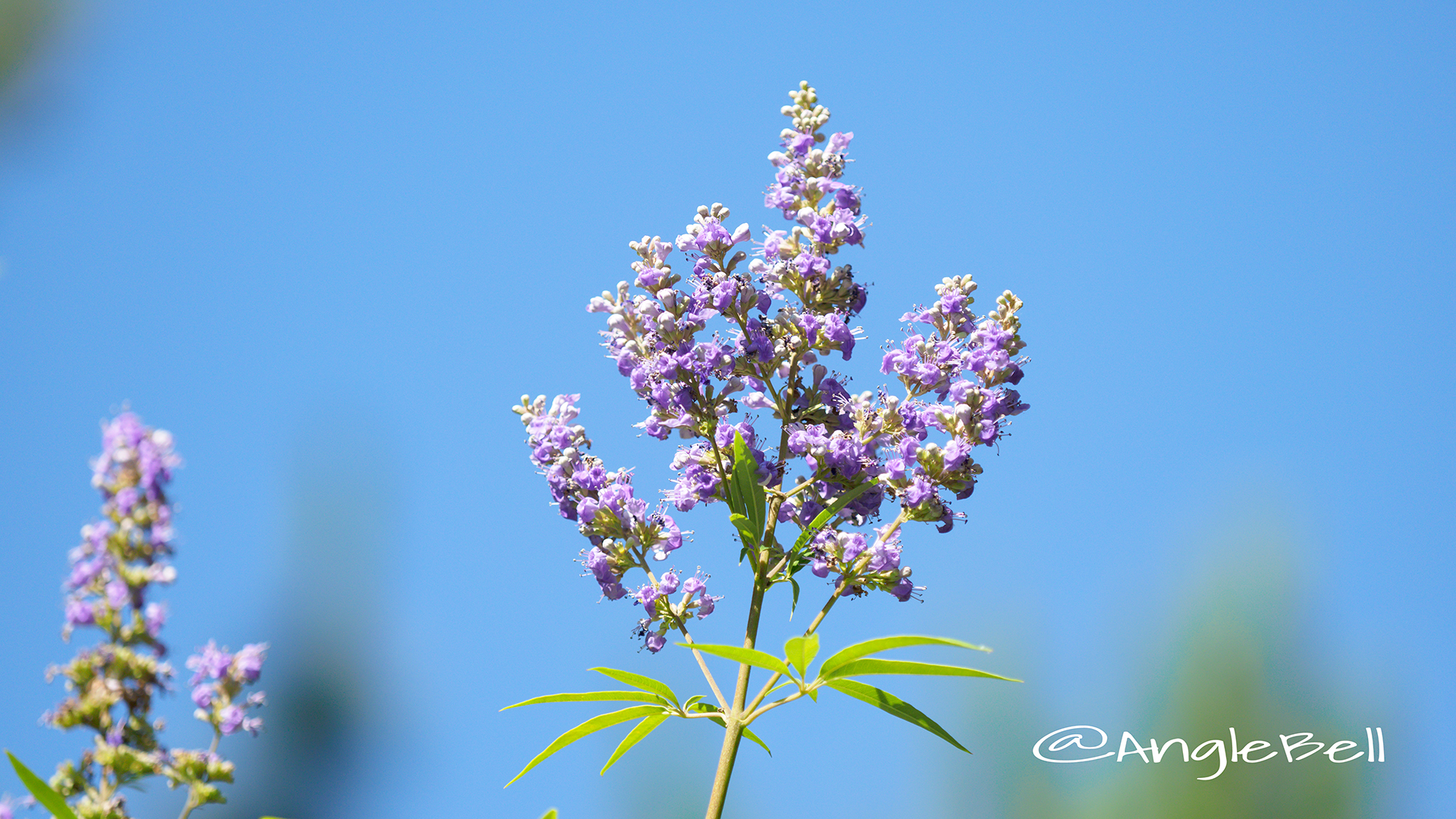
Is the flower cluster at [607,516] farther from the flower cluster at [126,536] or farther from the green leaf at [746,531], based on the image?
the flower cluster at [126,536]

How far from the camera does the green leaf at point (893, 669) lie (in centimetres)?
271

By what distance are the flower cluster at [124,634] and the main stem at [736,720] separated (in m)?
1.18

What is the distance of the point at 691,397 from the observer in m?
3.47

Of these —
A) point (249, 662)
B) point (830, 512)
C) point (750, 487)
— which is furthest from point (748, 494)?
point (249, 662)

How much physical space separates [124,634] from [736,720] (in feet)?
5.06

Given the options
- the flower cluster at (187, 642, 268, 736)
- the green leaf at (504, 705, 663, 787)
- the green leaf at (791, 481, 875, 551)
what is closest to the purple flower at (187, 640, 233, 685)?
the flower cluster at (187, 642, 268, 736)

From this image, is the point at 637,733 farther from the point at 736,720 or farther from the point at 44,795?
the point at 44,795

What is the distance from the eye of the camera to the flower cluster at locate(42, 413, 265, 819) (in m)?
2.26

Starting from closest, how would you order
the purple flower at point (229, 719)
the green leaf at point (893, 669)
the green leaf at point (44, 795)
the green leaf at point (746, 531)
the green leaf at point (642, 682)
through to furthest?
the green leaf at point (44, 795)
the purple flower at point (229, 719)
the green leaf at point (893, 669)
the green leaf at point (642, 682)
the green leaf at point (746, 531)

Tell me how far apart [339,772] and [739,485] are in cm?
2465

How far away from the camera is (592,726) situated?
122 inches

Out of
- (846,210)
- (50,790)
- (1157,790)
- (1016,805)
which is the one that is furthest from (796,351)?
(1157,790)

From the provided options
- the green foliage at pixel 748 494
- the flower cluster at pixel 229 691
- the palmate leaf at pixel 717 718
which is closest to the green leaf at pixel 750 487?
the green foliage at pixel 748 494

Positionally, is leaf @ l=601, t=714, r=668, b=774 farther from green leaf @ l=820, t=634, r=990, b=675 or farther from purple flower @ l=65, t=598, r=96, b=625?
purple flower @ l=65, t=598, r=96, b=625
